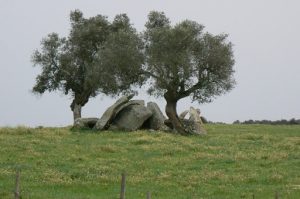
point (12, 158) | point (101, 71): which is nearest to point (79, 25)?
point (101, 71)

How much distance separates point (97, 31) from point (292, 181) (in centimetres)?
4085

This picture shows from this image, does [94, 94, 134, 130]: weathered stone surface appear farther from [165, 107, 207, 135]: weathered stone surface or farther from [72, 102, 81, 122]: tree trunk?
[72, 102, 81, 122]: tree trunk

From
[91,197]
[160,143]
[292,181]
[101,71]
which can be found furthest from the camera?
[101,71]

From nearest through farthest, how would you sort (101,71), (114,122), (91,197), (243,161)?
(91,197)
(243,161)
(114,122)
(101,71)

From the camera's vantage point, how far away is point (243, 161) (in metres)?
27.8

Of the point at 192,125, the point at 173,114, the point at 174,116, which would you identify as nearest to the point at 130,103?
the point at 173,114

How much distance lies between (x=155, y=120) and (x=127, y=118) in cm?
265

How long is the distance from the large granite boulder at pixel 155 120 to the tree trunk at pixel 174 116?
0.71 metres

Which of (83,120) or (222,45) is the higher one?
(222,45)

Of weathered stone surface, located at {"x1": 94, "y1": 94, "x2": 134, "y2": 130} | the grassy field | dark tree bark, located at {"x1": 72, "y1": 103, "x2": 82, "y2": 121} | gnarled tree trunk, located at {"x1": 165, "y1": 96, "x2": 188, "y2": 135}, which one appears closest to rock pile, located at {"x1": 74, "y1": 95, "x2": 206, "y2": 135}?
weathered stone surface, located at {"x1": 94, "y1": 94, "x2": 134, "y2": 130}

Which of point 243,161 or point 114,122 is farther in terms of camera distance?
point 114,122

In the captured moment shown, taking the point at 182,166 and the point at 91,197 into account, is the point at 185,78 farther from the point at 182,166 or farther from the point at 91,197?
the point at 91,197

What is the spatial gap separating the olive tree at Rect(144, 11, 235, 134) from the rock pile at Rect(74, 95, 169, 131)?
146 cm

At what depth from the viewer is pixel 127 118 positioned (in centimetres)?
4541
